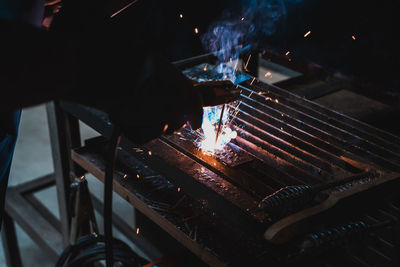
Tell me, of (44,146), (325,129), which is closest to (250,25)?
(325,129)

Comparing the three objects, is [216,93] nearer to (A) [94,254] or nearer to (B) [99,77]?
(B) [99,77]

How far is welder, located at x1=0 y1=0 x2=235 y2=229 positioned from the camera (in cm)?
83

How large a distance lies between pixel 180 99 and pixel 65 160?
4.00 feet

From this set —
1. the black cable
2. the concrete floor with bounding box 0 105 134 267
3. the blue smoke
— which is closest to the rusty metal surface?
the black cable

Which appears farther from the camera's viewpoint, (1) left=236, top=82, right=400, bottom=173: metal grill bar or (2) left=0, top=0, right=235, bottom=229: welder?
(1) left=236, top=82, right=400, bottom=173: metal grill bar

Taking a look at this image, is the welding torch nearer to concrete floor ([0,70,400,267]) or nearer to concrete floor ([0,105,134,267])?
concrete floor ([0,70,400,267])

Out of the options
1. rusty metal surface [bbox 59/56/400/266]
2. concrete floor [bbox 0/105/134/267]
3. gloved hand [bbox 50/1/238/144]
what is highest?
gloved hand [bbox 50/1/238/144]

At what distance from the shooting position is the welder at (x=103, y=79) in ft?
2.73

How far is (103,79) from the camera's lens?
905mm

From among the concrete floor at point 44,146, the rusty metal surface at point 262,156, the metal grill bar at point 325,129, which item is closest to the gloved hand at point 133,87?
the rusty metal surface at point 262,156

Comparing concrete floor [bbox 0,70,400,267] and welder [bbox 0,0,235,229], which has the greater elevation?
welder [bbox 0,0,235,229]

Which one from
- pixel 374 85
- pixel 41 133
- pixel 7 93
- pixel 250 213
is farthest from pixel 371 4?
pixel 41 133

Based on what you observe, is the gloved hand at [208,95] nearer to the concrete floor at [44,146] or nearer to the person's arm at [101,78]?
the person's arm at [101,78]

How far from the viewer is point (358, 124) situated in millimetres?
1583
